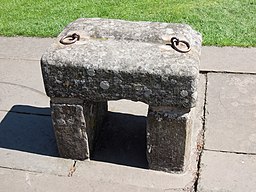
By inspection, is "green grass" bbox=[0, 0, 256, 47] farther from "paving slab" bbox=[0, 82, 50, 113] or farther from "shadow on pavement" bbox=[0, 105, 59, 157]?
"shadow on pavement" bbox=[0, 105, 59, 157]

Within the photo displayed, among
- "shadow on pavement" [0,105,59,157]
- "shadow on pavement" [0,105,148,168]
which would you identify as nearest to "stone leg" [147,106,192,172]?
"shadow on pavement" [0,105,148,168]

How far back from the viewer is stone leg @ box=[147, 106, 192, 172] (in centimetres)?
358

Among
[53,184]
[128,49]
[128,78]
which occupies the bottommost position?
[53,184]

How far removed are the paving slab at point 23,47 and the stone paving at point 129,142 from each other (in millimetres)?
291

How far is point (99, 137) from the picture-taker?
4.32 m

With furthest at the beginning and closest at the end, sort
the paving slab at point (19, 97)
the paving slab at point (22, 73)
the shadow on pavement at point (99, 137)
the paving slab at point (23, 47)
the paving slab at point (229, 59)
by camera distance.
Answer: the paving slab at point (23, 47)
the paving slab at point (229, 59)
the paving slab at point (22, 73)
the paving slab at point (19, 97)
the shadow on pavement at point (99, 137)

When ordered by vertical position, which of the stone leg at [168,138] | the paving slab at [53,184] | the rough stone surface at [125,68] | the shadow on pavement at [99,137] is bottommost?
the paving slab at [53,184]

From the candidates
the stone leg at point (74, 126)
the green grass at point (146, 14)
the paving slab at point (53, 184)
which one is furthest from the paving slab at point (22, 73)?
the paving slab at point (53, 184)

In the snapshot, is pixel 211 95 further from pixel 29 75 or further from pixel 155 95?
pixel 29 75

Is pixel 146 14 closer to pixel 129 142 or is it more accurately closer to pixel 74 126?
pixel 129 142

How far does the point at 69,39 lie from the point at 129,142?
3.54 feet

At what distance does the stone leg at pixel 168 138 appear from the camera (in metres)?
3.58

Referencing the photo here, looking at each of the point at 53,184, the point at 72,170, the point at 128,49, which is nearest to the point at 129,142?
the point at 72,170

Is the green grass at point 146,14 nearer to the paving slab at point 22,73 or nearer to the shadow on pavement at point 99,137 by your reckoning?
the paving slab at point 22,73
